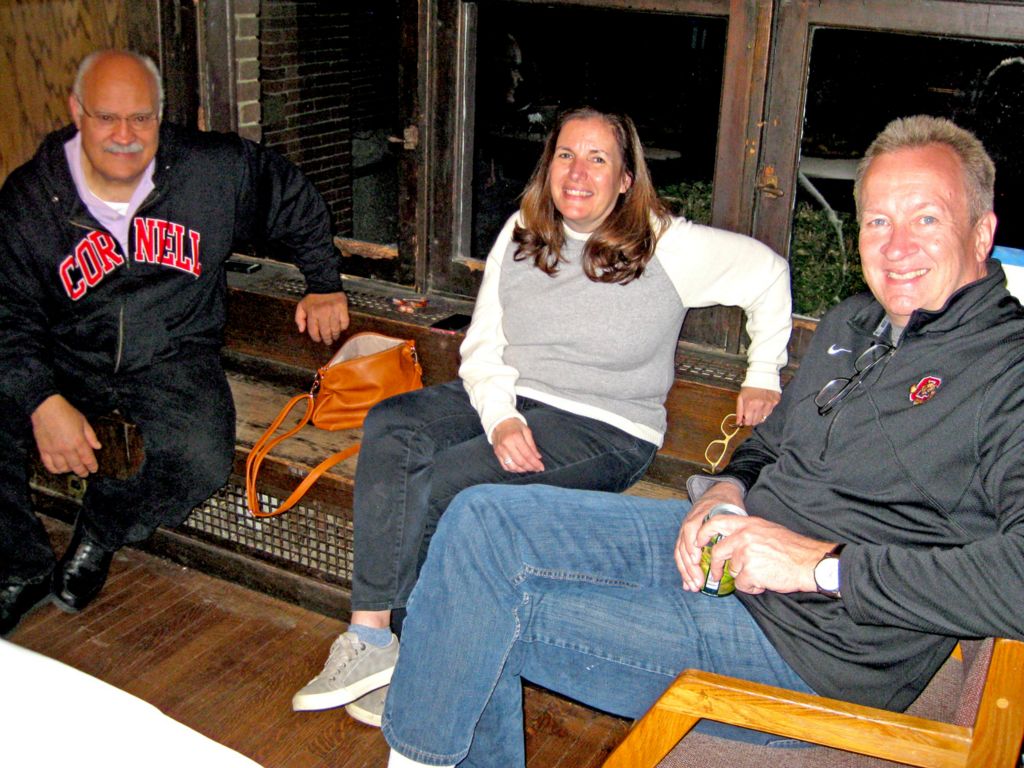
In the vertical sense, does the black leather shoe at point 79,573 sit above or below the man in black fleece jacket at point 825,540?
below

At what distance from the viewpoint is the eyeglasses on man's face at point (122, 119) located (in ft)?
9.15

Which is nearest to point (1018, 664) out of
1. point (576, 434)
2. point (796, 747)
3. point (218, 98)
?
point (796, 747)

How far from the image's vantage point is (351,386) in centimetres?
290

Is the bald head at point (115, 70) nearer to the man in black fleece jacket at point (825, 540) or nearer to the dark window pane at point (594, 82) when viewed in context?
the dark window pane at point (594, 82)

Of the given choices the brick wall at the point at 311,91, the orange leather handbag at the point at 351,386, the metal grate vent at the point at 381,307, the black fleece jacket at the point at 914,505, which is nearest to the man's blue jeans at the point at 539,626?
the black fleece jacket at the point at 914,505

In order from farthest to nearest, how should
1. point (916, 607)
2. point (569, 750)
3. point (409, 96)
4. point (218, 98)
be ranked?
point (218, 98) → point (409, 96) → point (569, 750) → point (916, 607)

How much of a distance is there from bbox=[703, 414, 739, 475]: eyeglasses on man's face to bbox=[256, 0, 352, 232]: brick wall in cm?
141

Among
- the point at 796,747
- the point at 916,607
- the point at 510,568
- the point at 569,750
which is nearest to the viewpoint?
the point at 916,607

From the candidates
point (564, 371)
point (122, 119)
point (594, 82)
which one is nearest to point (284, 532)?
point (564, 371)

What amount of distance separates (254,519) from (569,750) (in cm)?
110

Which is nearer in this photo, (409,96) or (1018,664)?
(1018,664)

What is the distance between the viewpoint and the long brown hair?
247 centimetres

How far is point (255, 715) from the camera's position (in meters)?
2.52

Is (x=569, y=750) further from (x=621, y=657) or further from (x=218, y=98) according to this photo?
(x=218, y=98)
